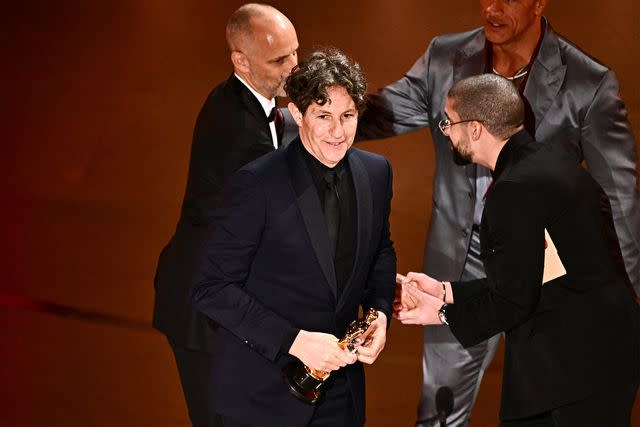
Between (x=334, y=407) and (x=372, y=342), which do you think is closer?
(x=372, y=342)

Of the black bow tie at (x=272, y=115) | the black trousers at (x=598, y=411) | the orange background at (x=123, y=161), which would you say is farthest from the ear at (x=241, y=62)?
the black trousers at (x=598, y=411)

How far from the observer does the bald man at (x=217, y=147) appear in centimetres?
364

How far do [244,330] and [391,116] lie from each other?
1.71 metres

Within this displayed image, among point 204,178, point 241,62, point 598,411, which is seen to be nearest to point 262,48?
point 241,62

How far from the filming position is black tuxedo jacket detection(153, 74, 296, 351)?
3.62m

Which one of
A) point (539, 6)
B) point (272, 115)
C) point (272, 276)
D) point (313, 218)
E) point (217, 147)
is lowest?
point (272, 276)

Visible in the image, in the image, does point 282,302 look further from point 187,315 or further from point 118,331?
point 118,331

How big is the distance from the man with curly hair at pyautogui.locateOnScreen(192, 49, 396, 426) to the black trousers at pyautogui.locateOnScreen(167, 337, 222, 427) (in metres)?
0.90

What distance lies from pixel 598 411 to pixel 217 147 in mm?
1672

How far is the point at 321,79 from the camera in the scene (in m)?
2.76

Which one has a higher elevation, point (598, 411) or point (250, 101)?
point (250, 101)

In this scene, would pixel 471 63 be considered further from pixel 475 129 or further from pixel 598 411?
pixel 598 411

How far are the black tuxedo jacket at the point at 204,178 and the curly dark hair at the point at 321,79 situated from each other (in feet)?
2.67

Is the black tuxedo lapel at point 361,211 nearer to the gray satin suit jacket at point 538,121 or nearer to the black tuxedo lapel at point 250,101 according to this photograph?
the black tuxedo lapel at point 250,101
